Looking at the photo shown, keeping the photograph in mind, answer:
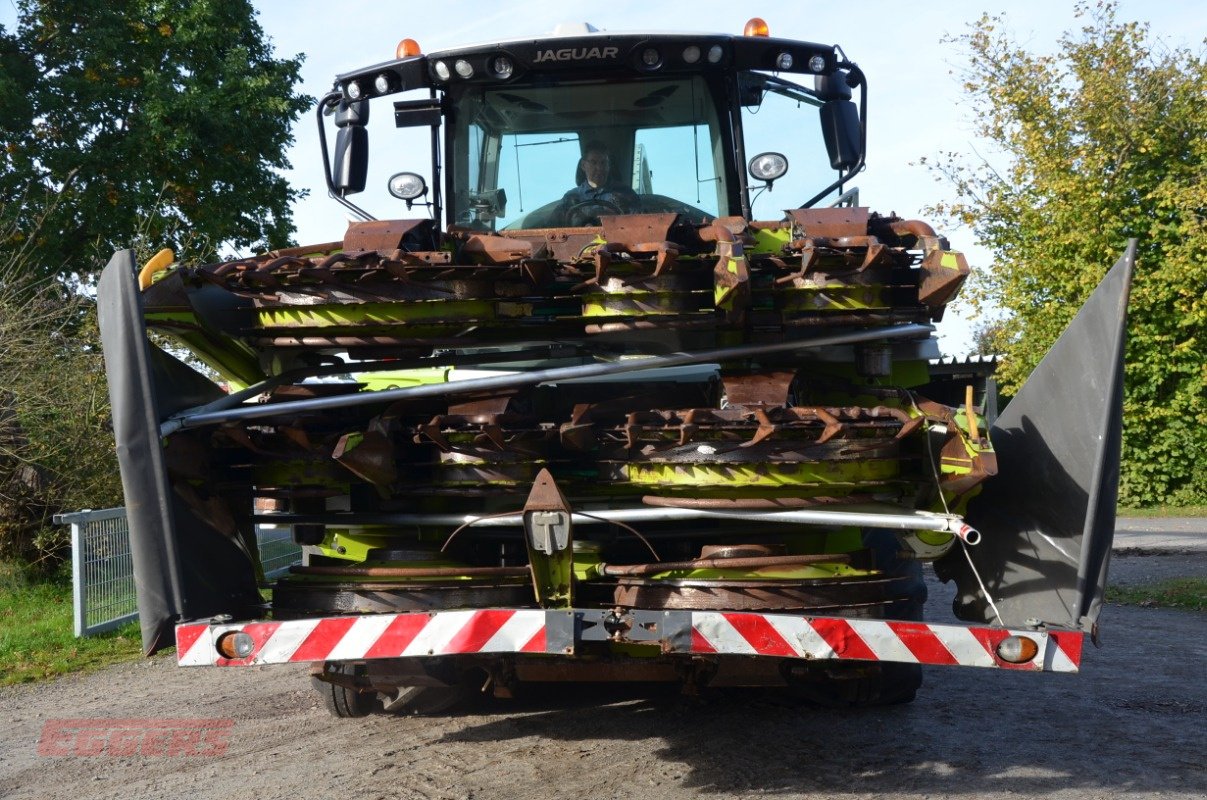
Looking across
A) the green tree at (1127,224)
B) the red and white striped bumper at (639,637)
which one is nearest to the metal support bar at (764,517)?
the red and white striped bumper at (639,637)

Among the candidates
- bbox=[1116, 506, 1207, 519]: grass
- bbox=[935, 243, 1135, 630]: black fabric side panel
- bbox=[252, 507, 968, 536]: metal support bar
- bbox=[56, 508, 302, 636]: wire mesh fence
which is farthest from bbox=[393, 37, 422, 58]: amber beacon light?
bbox=[1116, 506, 1207, 519]: grass

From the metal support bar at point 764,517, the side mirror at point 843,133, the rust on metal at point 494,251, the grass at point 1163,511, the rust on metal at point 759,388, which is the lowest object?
the grass at point 1163,511

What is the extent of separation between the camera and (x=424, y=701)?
19.7 feet

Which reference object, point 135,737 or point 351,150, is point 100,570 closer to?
point 135,737

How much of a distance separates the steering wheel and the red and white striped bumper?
225cm

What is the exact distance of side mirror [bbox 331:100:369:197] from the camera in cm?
604

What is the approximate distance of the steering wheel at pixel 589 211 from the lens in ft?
18.9

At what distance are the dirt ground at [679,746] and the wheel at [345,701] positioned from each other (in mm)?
102

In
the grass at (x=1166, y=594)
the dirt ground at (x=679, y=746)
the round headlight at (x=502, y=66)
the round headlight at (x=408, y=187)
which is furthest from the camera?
the grass at (x=1166, y=594)

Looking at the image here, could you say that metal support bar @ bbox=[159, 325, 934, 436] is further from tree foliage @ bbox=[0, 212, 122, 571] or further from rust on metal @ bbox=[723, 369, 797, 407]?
tree foliage @ bbox=[0, 212, 122, 571]

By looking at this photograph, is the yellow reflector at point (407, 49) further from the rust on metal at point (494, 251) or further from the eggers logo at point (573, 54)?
the rust on metal at point (494, 251)

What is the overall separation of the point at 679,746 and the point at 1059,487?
1947 millimetres

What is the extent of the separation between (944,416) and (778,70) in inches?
93.0

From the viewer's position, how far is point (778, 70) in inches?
232
